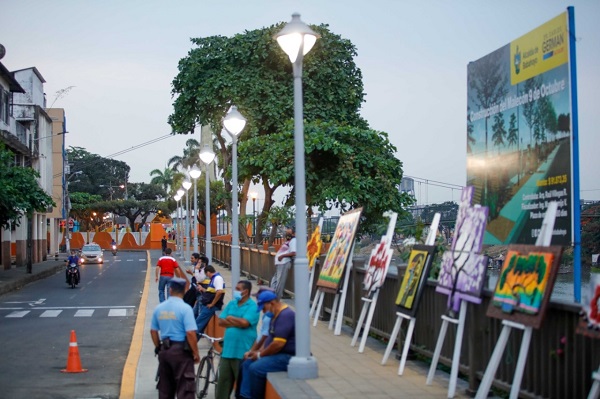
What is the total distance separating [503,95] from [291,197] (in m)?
25.3

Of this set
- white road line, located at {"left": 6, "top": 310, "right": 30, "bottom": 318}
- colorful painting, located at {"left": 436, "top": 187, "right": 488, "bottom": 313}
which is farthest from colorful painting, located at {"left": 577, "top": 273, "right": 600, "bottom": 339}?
white road line, located at {"left": 6, "top": 310, "right": 30, "bottom": 318}

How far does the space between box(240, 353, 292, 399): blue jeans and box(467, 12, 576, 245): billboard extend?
3110 millimetres

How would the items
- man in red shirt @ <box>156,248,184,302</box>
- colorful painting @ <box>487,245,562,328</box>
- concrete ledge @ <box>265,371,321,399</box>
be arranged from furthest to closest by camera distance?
man in red shirt @ <box>156,248,184,302</box>
concrete ledge @ <box>265,371,321,399</box>
colorful painting @ <box>487,245,562,328</box>

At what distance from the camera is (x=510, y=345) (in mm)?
9688

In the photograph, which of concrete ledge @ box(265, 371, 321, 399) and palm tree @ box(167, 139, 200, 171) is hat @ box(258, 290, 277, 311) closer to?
concrete ledge @ box(265, 371, 321, 399)

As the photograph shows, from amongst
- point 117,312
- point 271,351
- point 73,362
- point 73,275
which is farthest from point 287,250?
point 73,275

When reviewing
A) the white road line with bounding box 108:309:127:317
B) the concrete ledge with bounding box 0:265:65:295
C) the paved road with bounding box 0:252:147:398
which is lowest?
the paved road with bounding box 0:252:147:398

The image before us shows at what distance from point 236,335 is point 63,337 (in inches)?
425

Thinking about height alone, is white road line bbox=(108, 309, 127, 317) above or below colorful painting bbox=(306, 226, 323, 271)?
below

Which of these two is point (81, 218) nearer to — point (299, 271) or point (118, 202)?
point (118, 202)

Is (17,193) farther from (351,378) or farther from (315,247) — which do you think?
(351,378)

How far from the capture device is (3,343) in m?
19.7

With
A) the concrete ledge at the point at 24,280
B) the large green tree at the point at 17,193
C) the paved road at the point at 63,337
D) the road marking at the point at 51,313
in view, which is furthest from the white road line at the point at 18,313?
the large green tree at the point at 17,193

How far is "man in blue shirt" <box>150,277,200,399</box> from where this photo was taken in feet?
34.1
